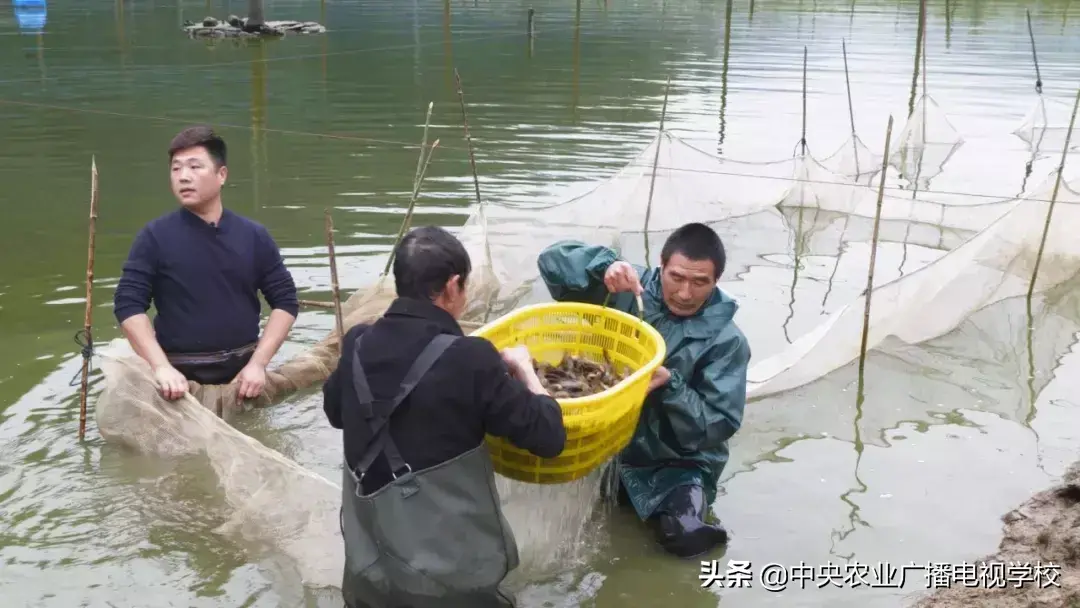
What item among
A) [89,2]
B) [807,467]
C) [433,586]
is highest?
[89,2]

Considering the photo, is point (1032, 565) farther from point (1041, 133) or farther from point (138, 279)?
point (1041, 133)

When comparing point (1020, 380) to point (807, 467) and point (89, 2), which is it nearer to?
point (807, 467)

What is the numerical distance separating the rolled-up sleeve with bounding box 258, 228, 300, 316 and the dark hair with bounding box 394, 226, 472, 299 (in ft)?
6.07

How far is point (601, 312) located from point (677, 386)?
0.45 m

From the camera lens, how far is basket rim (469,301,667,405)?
8.99 ft

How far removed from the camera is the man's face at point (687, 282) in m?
3.38

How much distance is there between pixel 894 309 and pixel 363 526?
3880mm

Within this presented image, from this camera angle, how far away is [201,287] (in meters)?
3.97

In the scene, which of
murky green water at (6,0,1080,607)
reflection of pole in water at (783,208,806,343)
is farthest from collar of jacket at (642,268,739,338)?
reflection of pole in water at (783,208,806,343)

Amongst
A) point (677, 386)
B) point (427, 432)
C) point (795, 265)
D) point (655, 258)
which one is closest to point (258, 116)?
point (655, 258)

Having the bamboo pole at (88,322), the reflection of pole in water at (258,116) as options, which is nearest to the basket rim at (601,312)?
the bamboo pole at (88,322)

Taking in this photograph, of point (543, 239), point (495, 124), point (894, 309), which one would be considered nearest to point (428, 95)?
point (495, 124)

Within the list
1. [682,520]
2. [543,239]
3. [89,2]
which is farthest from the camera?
[89,2]

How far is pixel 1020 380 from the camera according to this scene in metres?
5.29
